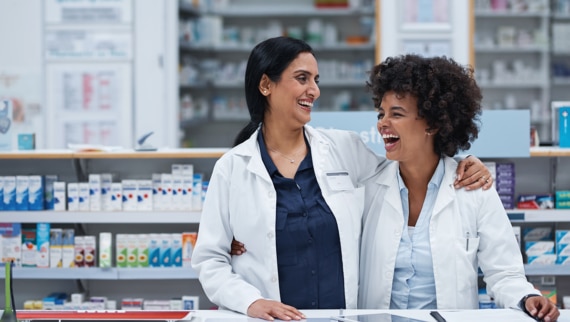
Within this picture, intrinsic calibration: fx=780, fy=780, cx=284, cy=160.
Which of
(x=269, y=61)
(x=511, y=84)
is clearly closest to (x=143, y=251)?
(x=269, y=61)

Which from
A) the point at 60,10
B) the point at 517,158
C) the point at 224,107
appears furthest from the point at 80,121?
the point at 517,158

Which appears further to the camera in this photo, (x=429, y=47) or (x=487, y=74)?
(x=487, y=74)

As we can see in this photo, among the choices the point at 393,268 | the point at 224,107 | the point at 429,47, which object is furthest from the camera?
the point at 224,107

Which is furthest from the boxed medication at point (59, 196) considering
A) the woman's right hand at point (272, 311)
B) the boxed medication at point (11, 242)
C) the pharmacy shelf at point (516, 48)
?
the pharmacy shelf at point (516, 48)

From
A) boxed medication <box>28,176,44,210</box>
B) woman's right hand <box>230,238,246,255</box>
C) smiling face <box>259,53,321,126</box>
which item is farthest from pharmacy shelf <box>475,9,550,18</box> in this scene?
woman's right hand <box>230,238,246,255</box>

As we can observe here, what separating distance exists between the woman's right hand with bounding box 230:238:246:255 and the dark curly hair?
0.77 meters

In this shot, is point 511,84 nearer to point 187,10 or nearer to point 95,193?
point 187,10

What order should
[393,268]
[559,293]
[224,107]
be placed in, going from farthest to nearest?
[224,107], [559,293], [393,268]

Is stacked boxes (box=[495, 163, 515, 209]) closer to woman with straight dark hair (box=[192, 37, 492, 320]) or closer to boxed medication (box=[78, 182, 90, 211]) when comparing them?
woman with straight dark hair (box=[192, 37, 492, 320])

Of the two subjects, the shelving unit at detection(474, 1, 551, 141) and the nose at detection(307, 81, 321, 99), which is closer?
the nose at detection(307, 81, 321, 99)

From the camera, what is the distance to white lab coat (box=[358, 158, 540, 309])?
2723 millimetres

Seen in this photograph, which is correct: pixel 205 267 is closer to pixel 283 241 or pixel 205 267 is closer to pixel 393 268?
pixel 283 241

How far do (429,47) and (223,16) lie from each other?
329 cm

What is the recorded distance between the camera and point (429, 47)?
7152mm
